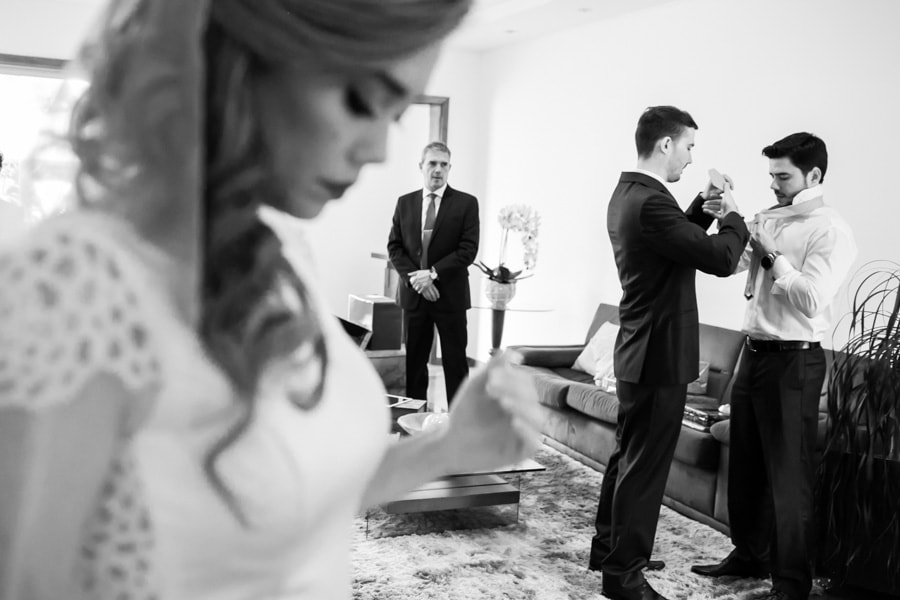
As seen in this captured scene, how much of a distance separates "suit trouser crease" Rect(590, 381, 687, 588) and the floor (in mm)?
757

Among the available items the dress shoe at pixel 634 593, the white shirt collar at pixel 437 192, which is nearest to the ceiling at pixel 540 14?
the white shirt collar at pixel 437 192

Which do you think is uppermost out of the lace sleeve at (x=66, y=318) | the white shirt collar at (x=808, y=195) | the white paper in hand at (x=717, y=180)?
the white paper in hand at (x=717, y=180)

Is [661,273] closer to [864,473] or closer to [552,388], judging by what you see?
[864,473]

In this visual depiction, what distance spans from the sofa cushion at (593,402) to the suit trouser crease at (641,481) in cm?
127

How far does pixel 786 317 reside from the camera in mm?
3295

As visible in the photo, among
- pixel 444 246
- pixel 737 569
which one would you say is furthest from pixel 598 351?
pixel 737 569

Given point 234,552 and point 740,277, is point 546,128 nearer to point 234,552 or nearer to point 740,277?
point 740,277

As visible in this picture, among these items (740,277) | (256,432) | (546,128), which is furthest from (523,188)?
(256,432)

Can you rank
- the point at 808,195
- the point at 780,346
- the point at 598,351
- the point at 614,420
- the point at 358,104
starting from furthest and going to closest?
the point at 598,351, the point at 614,420, the point at 808,195, the point at 780,346, the point at 358,104

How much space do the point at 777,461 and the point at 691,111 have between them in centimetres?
298

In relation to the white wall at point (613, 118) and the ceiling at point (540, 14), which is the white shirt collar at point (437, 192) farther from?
the ceiling at point (540, 14)

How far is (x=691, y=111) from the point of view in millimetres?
5520

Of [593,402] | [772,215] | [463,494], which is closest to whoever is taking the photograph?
[772,215]

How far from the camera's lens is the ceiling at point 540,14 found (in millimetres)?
6016
